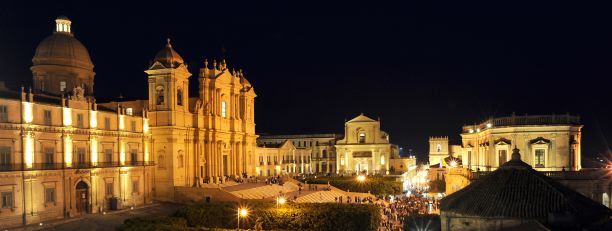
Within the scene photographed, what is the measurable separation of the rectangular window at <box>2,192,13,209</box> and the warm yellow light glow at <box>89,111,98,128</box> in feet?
32.4

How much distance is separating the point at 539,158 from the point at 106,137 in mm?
40202

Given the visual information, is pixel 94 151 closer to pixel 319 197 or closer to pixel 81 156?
pixel 81 156

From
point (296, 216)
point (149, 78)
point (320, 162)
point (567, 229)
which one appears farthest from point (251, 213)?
point (320, 162)

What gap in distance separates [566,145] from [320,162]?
236 feet

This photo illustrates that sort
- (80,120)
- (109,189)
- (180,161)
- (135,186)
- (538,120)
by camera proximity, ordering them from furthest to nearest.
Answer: (180,161)
(135,186)
(538,120)
(109,189)
(80,120)

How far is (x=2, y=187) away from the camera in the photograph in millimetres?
35406

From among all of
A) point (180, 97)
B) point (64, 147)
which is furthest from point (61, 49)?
point (64, 147)

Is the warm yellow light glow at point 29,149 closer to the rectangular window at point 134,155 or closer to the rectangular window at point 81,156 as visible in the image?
the rectangular window at point 81,156

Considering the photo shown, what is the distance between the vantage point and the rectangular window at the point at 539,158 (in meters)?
48.6

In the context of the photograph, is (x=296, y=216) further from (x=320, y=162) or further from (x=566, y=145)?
(x=320, y=162)

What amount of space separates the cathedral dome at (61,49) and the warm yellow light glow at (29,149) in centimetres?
1869

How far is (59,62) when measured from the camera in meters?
54.2

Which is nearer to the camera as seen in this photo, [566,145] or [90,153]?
[90,153]

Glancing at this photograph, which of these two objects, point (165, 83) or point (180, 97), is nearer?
point (165, 83)
